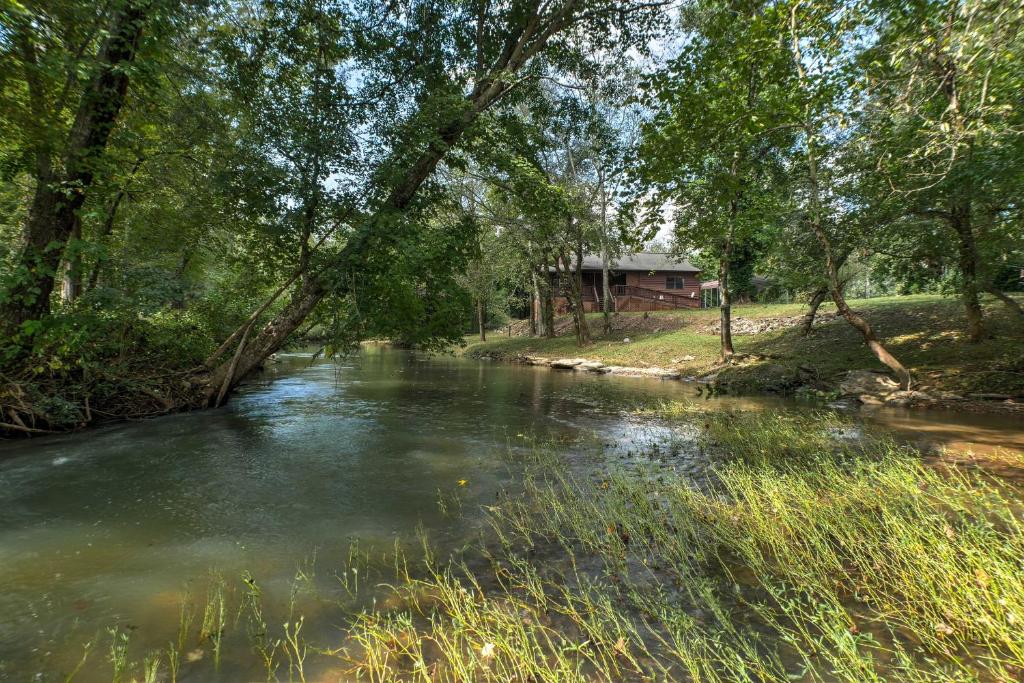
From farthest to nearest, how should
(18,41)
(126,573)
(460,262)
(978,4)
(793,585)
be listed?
1. (460,262)
2. (18,41)
3. (978,4)
4. (126,573)
5. (793,585)

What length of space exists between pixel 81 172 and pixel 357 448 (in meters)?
8.55

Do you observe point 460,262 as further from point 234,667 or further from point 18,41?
point 234,667

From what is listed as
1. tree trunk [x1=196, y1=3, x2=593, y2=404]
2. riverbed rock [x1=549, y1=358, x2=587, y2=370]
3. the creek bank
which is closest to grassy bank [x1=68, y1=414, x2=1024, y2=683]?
the creek bank

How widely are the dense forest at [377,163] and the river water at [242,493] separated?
2.63m

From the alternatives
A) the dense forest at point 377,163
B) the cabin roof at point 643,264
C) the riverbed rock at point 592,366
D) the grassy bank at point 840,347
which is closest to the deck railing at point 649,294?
the cabin roof at point 643,264

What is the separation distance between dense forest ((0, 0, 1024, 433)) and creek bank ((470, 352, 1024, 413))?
155 centimetres

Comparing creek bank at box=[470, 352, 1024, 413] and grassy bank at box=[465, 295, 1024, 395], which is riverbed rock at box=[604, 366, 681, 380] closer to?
creek bank at box=[470, 352, 1024, 413]

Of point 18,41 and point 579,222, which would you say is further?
point 579,222

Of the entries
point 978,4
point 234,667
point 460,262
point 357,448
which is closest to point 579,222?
point 460,262

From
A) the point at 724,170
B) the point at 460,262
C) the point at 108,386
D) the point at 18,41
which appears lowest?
the point at 108,386

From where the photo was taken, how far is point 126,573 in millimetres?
4926

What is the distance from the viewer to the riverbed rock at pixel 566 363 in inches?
1068

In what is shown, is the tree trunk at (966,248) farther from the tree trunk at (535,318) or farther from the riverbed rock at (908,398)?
the tree trunk at (535,318)

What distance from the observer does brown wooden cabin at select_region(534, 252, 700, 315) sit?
142 ft
